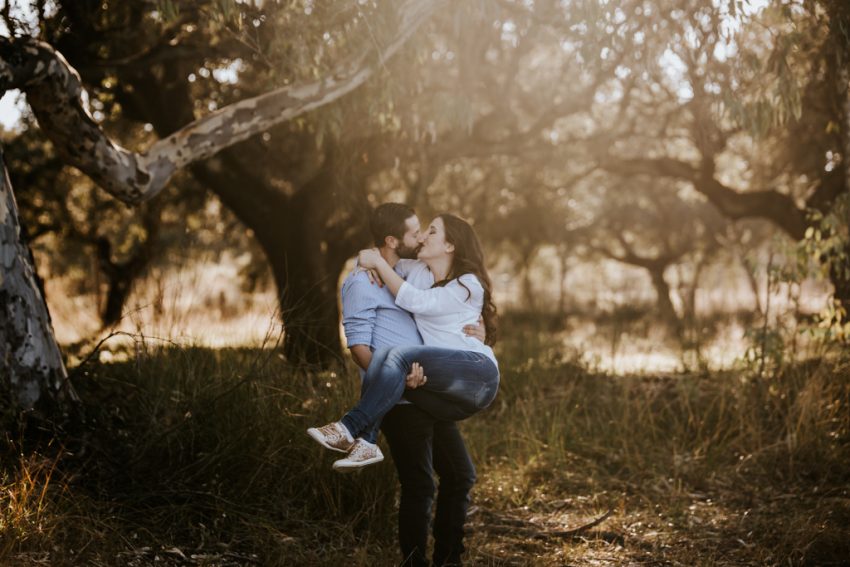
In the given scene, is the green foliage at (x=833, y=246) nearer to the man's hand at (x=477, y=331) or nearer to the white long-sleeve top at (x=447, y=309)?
the man's hand at (x=477, y=331)

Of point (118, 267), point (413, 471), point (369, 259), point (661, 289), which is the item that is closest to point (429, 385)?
point (413, 471)

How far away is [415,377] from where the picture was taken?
11.2 ft

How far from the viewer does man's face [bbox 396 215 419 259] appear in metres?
3.80

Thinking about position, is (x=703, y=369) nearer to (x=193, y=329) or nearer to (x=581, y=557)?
(x=581, y=557)

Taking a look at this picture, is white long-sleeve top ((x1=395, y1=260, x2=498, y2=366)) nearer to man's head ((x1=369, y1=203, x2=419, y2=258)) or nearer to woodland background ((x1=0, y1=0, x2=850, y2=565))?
man's head ((x1=369, y1=203, x2=419, y2=258))

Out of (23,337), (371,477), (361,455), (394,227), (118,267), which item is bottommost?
(371,477)

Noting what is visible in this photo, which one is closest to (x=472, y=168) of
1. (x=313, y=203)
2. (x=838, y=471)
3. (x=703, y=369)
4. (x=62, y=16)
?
(x=313, y=203)

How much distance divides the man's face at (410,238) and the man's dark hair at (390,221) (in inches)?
0.6

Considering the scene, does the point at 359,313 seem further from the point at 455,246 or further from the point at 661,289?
the point at 661,289

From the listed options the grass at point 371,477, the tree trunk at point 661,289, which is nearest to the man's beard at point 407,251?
the grass at point 371,477

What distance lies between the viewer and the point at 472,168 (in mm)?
16562

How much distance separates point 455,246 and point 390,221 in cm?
33

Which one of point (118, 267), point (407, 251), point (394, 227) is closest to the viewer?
point (394, 227)

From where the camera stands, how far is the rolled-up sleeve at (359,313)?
3.59 meters
